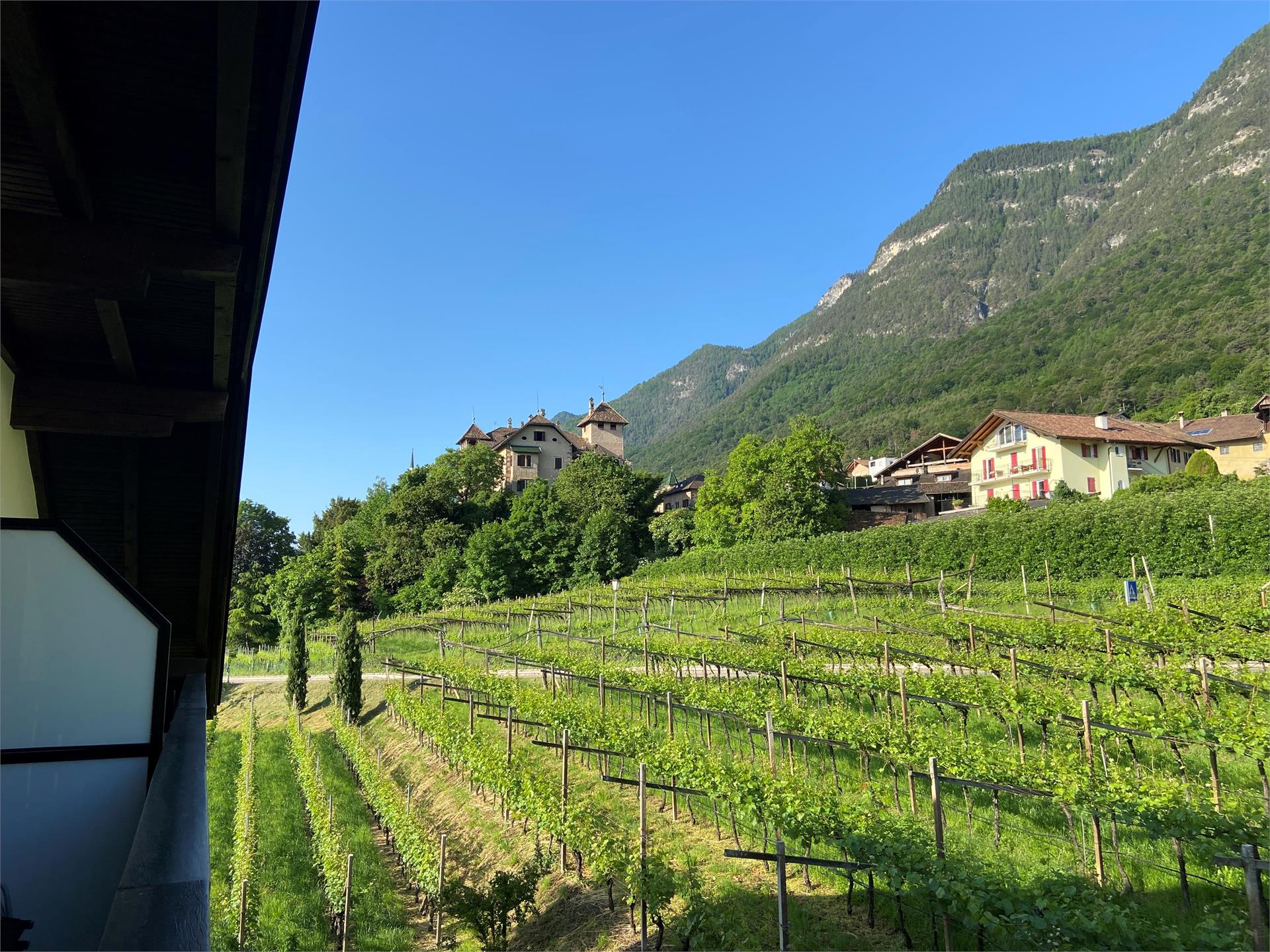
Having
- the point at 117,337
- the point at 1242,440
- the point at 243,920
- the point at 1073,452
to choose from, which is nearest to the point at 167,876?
the point at 117,337

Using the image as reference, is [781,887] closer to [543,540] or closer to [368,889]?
[368,889]

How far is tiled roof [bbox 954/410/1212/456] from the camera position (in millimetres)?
32375

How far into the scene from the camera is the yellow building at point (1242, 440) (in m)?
36.2

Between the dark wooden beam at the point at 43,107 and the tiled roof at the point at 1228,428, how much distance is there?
156 feet

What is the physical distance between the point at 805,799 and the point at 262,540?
5306 cm

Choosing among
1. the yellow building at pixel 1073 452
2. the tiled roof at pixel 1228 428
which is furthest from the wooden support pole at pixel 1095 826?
the tiled roof at pixel 1228 428

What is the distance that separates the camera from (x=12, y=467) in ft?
12.4

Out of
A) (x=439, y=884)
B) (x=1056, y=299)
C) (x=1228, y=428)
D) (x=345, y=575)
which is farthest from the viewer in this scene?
(x=1056, y=299)

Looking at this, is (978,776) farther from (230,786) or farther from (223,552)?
(230,786)

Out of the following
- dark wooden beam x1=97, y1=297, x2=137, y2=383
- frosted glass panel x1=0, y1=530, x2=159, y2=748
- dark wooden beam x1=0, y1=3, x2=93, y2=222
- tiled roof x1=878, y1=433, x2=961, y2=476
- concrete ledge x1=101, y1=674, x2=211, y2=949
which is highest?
tiled roof x1=878, y1=433, x2=961, y2=476

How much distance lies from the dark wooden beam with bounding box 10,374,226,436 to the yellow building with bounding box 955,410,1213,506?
35.1 m

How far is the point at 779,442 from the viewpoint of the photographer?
41.5 meters

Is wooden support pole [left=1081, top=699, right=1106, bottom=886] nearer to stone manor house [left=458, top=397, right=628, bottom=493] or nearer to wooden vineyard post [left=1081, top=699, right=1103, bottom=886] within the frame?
wooden vineyard post [left=1081, top=699, right=1103, bottom=886]

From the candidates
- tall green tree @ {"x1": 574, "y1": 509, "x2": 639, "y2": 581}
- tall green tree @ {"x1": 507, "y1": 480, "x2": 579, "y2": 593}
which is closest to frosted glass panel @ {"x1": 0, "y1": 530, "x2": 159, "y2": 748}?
tall green tree @ {"x1": 574, "y1": 509, "x2": 639, "y2": 581}
